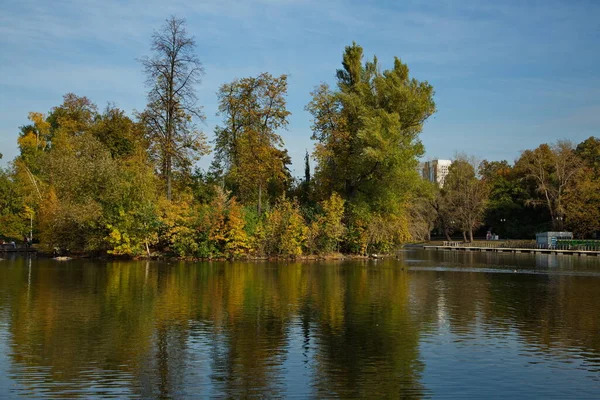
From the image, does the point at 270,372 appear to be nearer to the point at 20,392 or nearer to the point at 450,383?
the point at 450,383

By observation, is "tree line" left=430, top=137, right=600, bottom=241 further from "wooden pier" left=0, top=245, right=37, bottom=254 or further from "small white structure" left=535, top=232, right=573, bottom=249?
"wooden pier" left=0, top=245, right=37, bottom=254

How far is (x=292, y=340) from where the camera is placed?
1490cm

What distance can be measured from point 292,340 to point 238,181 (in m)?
37.3

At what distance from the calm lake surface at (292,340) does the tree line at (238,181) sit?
53.8 ft

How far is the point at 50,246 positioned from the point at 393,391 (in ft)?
139

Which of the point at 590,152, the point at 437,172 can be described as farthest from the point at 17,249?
the point at 437,172

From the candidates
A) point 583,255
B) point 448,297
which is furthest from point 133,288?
point 583,255

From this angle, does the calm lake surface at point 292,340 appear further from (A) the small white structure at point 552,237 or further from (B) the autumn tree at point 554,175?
(B) the autumn tree at point 554,175

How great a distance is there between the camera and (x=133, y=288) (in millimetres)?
24984

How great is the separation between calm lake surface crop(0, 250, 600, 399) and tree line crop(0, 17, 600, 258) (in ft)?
53.8

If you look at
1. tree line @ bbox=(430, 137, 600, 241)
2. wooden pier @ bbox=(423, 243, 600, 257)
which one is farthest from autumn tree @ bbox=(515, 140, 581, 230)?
wooden pier @ bbox=(423, 243, 600, 257)

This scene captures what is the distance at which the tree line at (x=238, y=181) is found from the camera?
44.1 m

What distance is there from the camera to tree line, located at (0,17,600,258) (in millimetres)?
44094

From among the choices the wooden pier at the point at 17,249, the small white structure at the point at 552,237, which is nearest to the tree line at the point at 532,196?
the small white structure at the point at 552,237
